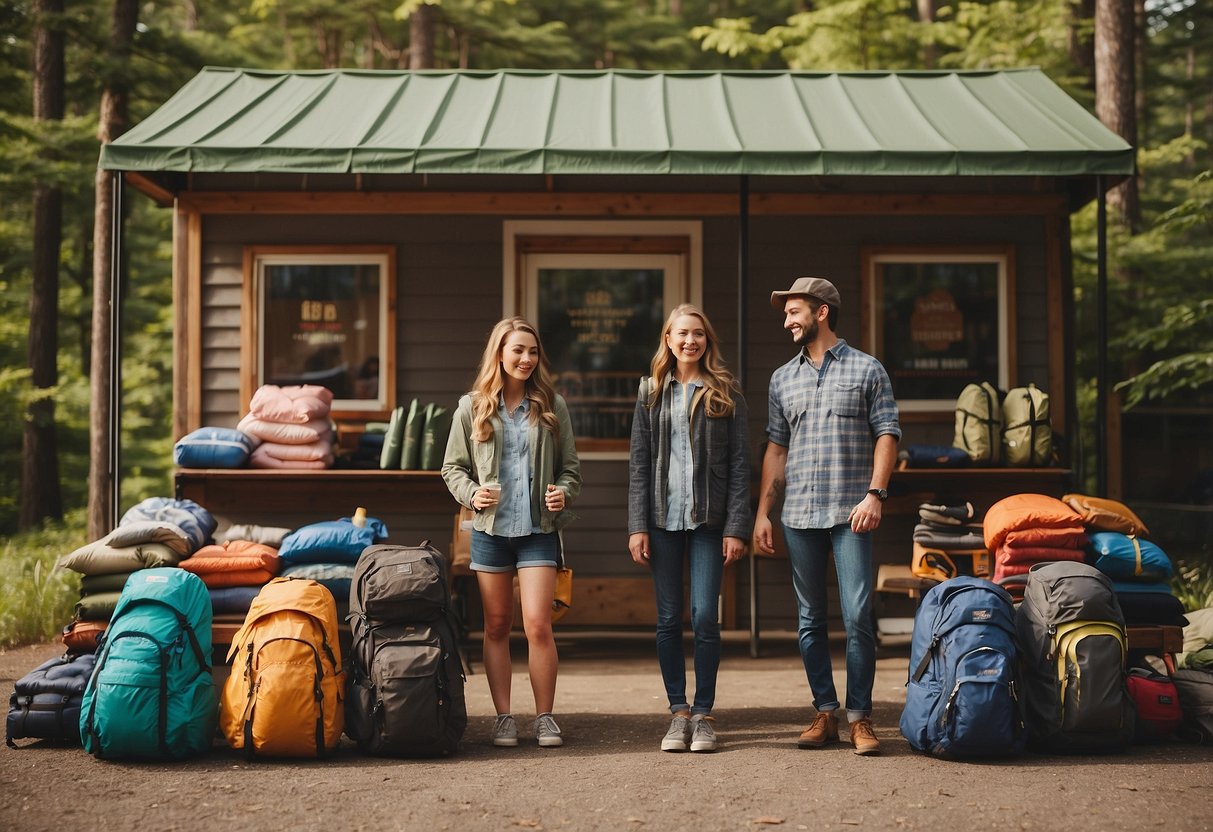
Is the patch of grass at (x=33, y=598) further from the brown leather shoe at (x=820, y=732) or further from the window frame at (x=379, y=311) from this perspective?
the brown leather shoe at (x=820, y=732)

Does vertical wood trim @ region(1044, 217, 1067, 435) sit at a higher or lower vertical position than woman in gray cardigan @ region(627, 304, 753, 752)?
higher

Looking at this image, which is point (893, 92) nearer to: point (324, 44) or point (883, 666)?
point (883, 666)

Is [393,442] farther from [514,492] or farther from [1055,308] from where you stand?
[1055,308]

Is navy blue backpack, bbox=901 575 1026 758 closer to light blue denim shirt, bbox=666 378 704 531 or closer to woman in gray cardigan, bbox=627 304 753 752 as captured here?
woman in gray cardigan, bbox=627 304 753 752

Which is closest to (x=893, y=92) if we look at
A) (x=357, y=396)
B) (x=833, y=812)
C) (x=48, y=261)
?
(x=357, y=396)

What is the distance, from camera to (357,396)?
8727 mm

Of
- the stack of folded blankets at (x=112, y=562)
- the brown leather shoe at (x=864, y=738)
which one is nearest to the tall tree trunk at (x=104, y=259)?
the stack of folded blankets at (x=112, y=562)

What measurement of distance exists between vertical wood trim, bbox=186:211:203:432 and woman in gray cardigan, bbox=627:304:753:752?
439cm

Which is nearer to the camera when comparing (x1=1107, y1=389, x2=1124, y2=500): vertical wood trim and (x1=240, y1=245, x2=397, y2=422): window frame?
(x1=240, y1=245, x2=397, y2=422): window frame

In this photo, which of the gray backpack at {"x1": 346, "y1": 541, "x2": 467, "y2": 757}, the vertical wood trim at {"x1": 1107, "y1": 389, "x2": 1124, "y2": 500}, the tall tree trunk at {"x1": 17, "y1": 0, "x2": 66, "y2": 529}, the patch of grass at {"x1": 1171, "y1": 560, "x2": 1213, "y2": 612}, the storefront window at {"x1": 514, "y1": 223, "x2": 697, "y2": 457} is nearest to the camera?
the gray backpack at {"x1": 346, "y1": 541, "x2": 467, "y2": 757}

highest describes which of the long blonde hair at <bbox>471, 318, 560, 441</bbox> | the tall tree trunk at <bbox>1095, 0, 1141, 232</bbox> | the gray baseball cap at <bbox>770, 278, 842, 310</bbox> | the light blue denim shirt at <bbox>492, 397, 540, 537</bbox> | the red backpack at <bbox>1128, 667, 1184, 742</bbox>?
the tall tree trunk at <bbox>1095, 0, 1141, 232</bbox>

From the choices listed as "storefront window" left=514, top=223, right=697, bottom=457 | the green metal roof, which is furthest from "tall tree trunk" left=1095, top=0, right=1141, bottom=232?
"storefront window" left=514, top=223, right=697, bottom=457

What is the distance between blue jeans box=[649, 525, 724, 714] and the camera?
546 centimetres

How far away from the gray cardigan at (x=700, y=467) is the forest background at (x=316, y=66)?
5606mm
